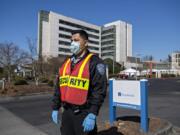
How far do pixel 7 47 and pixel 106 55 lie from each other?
309 ft

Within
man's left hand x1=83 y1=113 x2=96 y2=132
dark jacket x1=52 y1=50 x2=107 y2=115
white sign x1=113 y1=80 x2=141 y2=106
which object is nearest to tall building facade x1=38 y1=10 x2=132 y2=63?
white sign x1=113 y1=80 x2=141 y2=106

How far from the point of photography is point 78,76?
11.0 ft

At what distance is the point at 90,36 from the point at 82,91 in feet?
Result: 401

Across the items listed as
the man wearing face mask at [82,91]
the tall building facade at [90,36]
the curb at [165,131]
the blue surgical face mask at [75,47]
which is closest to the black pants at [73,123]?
the man wearing face mask at [82,91]

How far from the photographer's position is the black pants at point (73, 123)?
10.9 feet

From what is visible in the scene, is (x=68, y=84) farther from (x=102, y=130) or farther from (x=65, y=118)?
(x=102, y=130)

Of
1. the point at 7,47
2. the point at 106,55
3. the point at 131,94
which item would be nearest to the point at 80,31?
the point at 131,94

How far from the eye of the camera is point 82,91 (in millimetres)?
3328

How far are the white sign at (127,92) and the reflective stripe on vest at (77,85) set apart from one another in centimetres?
341

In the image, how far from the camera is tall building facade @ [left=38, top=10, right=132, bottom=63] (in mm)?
105125

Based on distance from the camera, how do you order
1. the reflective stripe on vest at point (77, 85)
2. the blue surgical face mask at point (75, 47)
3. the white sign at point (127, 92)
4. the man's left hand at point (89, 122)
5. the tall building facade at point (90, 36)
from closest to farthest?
1. the man's left hand at point (89, 122)
2. the reflective stripe on vest at point (77, 85)
3. the blue surgical face mask at point (75, 47)
4. the white sign at point (127, 92)
5. the tall building facade at point (90, 36)

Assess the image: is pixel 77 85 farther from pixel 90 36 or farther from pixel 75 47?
pixel 90 36

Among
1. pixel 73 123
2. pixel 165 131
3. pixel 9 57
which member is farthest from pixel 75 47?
pixel 9 57

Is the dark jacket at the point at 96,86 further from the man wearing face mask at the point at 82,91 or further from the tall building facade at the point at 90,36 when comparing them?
the tall building facade at the point at 90,36
